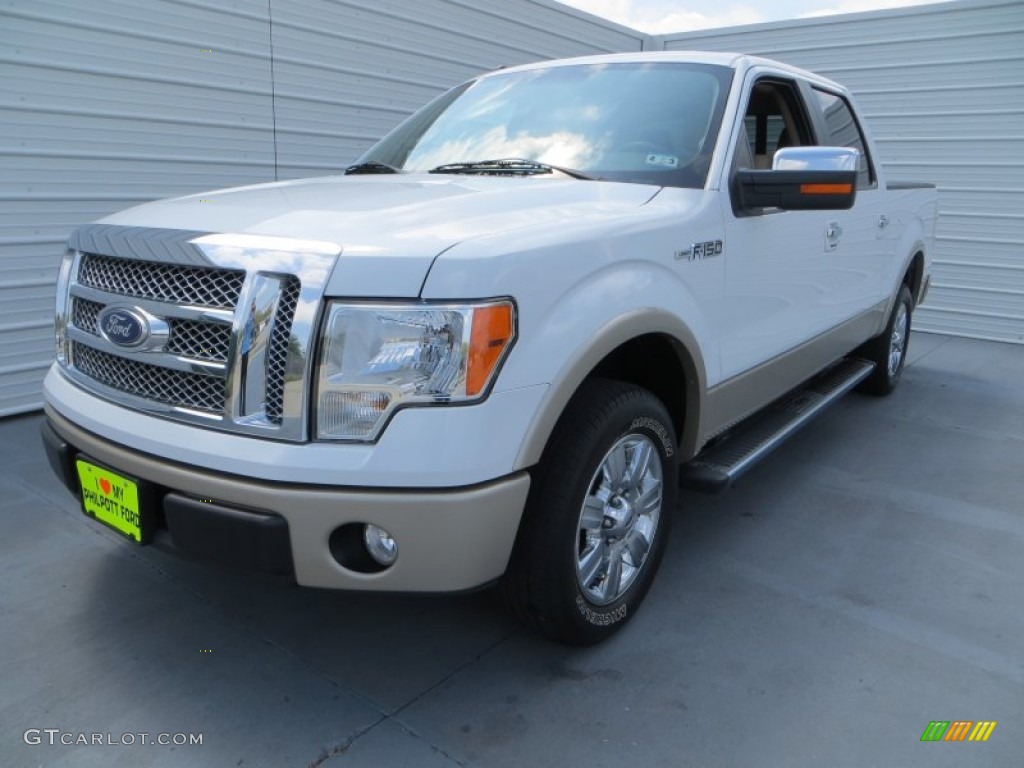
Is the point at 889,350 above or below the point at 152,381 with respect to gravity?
below

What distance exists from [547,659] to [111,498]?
1.34 m

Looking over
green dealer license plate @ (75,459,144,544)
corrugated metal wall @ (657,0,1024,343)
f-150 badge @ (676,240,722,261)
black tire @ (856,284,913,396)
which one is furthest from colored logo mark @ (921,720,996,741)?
corrugated metal wall @ (657,0,1024,343)

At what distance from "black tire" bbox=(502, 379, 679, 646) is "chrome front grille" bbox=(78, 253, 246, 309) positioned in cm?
93

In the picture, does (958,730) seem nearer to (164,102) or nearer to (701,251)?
(701,251)

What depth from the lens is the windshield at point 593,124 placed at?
9.39 feet

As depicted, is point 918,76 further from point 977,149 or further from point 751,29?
point 751,29

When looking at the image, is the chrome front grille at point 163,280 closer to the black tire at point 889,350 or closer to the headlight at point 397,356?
the headlight at point 397,356

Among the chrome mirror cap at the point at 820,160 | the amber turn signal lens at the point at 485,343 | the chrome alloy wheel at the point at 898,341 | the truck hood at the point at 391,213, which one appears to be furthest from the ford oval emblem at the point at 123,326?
the chrome alloy wheel at the point at 898,341

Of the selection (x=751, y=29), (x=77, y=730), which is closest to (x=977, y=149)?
(x=751, y=29)

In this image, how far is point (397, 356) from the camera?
1851 mm

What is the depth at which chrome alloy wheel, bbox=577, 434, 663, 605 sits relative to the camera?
2.38m

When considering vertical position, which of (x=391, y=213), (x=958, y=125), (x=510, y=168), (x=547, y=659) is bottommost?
(x=547, y=659)

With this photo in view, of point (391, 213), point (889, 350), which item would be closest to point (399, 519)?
point (391, 213)

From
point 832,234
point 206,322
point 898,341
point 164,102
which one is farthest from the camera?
point 898,341
